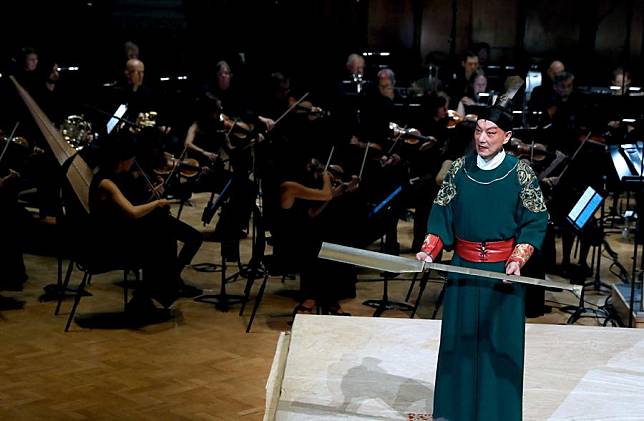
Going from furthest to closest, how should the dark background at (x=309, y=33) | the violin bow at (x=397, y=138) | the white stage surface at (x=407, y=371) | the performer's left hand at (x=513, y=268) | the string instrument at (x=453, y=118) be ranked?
the dark background at (x=309, y=33) → the string instrument at (x=453, y=118) → the violin bow at (x=397, y=138) → the white stage surface at (x=407, y=371) → the performer's left hand at (x=513, y=268)

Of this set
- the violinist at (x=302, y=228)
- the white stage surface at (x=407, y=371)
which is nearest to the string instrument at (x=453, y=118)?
the violinist at (x=302, y=228)

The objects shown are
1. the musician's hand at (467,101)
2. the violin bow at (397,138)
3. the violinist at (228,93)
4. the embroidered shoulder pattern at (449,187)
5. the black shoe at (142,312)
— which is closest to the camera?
the embroidered shoulder pattern at (449,187)

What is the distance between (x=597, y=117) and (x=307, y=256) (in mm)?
3136

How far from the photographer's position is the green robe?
3.73m

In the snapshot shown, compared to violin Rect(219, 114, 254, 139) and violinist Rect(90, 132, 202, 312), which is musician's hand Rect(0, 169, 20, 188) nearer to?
violinist Rect(90, 132, 202, 312)

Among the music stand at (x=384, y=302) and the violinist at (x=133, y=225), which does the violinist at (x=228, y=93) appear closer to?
the music stand at (x=384, y=302)

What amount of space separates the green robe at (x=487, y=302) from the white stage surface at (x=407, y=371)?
1.34 feet

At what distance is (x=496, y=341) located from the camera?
375cm

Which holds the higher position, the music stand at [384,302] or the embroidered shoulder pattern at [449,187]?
the embroidered shoulder pattern at [449,187]

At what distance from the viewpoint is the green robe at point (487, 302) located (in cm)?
373

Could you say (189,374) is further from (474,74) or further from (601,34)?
(601,34)

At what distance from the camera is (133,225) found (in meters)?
6.03

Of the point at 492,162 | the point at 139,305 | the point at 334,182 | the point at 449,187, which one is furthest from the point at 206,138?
the point at 492,162

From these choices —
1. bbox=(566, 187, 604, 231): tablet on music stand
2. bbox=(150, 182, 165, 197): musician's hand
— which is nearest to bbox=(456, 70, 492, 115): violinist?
bbox=(566, 187, 604, 231): tablet on music stand
